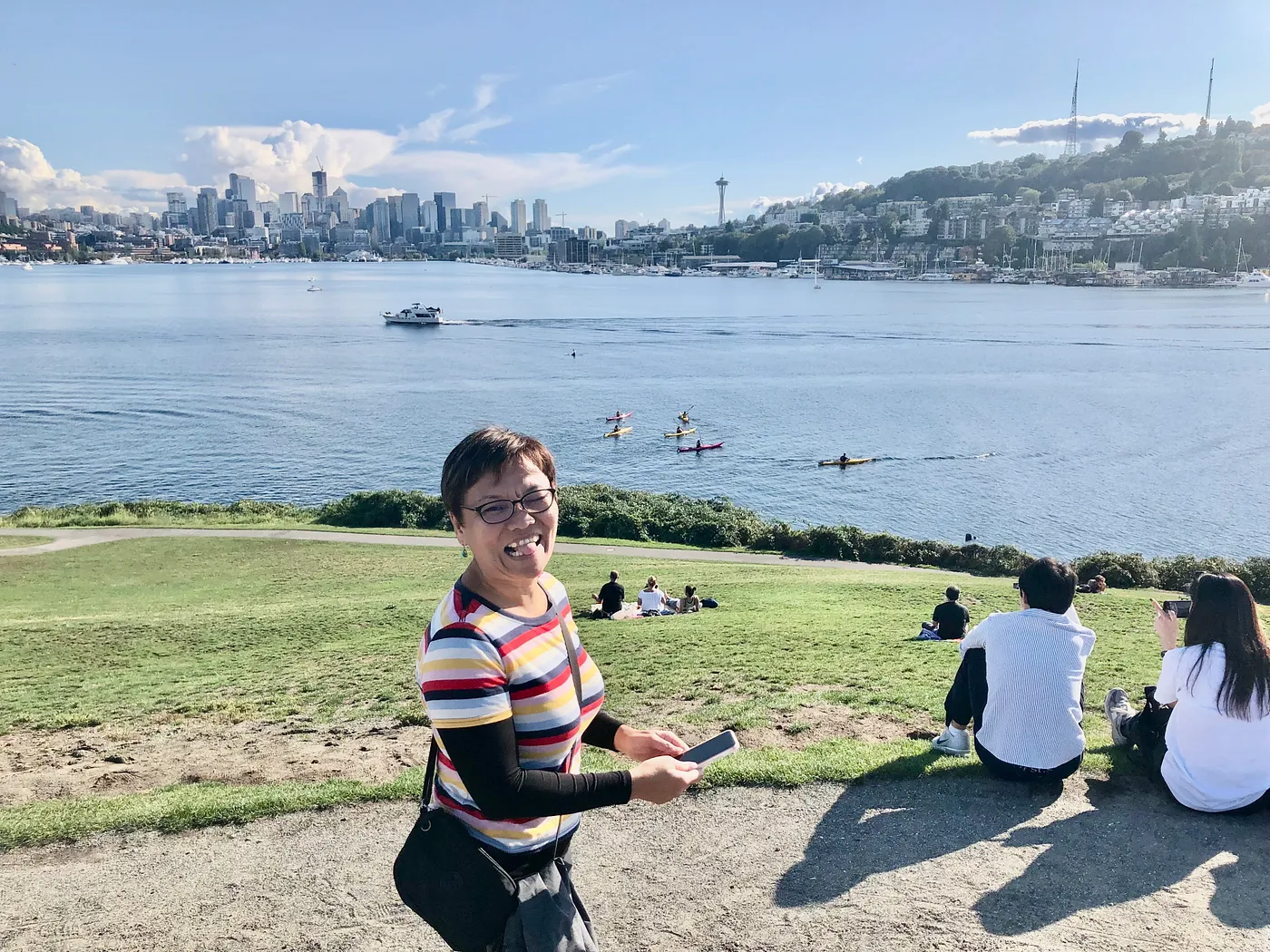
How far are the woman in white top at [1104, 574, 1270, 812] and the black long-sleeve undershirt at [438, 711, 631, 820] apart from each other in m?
4.11

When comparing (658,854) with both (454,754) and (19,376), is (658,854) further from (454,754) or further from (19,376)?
(19,376)

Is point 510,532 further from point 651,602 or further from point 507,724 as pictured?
point 651,602

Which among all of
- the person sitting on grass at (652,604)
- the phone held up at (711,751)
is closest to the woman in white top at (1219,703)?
the phone held up at (711,751)

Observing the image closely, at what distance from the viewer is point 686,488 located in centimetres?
3872


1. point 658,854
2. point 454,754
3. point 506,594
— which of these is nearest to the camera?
point 454,754

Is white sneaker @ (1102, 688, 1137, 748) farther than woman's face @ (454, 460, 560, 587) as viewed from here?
Yes

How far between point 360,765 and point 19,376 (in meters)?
73.0

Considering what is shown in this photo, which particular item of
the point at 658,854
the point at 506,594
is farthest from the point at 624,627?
the point at 506,594

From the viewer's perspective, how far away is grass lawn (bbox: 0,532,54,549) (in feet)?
76.3

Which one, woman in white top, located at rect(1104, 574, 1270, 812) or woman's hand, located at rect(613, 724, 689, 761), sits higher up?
woman's hand, located at rect(613, 724, 689, 761)

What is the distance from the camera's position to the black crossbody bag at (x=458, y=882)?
257 cm

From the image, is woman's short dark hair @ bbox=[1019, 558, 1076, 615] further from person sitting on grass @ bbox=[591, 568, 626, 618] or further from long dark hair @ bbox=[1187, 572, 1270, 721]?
person sitting on grass @ bbox=[591, 568, 626, 618]

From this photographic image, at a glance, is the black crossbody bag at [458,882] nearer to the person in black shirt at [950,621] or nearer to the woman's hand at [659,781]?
the woman's hand at [659,781]

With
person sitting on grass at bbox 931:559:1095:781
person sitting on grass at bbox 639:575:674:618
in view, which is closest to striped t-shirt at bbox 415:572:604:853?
person sitting on grass at bbox 931:559:1095:781
